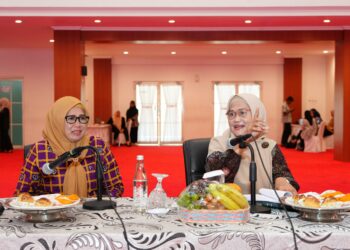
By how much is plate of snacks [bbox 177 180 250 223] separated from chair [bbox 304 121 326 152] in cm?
1227

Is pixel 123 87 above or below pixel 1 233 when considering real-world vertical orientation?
above

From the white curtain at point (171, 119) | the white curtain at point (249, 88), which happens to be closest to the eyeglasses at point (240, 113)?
the white curtain at point (171, 119)

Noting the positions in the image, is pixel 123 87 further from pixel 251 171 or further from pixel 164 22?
pixel 251 171

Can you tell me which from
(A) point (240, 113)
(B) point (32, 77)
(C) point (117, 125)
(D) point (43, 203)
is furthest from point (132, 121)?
(D) point (43, 203)

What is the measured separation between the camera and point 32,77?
15.0 m

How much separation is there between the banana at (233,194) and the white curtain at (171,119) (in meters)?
15.1

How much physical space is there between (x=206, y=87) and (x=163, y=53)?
2.23 meters

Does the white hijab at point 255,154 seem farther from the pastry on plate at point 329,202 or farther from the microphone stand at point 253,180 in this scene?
the pastry on plate at point 329,202

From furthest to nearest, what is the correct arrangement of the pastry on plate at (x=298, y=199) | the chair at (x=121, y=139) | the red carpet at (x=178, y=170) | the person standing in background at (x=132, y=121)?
1. the person standing in background at (x=132, y=121)
2. the chair at (x=121, y=139)
3. the red carpet at (x=178, y=170)
4. the pastry on plate at (x=298, y=199)

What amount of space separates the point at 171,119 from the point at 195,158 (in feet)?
46.1

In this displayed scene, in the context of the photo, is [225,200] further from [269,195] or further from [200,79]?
[200,79]

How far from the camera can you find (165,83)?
56.7 ft

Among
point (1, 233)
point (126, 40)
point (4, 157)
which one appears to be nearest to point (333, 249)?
point (1, 233)

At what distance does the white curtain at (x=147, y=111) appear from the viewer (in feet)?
56.7
